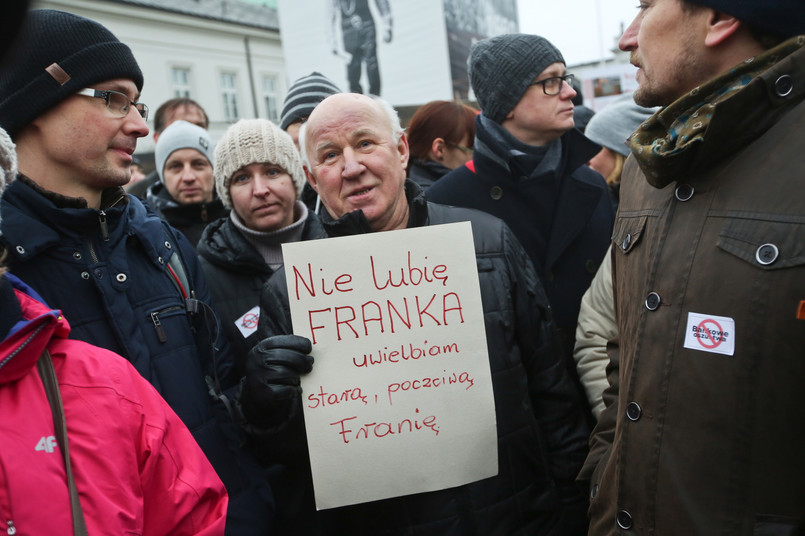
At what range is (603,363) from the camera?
2191 millimetres

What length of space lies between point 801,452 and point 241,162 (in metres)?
2.52

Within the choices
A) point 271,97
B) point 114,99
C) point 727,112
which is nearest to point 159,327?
point 114,99

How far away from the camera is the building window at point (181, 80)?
87.3 feet

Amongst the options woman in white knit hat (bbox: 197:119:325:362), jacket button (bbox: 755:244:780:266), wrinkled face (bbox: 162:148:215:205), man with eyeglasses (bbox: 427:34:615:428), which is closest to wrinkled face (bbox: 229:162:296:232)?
woman in white knit hat (bbox: 197:119:325:362)

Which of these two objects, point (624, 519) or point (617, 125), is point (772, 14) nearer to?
point (624, 519)

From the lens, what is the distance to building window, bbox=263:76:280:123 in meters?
30.6

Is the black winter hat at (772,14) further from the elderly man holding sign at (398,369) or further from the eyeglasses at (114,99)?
the eyeglasses at (114,99)

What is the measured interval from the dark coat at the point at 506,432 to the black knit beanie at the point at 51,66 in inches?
31.6

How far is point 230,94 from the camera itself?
95.8ft

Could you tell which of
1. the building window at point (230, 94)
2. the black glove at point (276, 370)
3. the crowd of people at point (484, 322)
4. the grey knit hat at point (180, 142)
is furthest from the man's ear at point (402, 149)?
the building window at point (230, 94)

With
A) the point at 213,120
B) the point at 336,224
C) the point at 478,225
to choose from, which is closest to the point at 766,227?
the point at 478,225

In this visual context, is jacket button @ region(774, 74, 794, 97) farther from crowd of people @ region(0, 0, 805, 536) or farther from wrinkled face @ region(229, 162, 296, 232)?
wrinkled face @ region(229, 162, 296, 232)

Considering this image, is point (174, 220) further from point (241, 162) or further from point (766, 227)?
point (766, 227)

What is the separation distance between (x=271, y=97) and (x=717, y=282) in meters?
31.7
